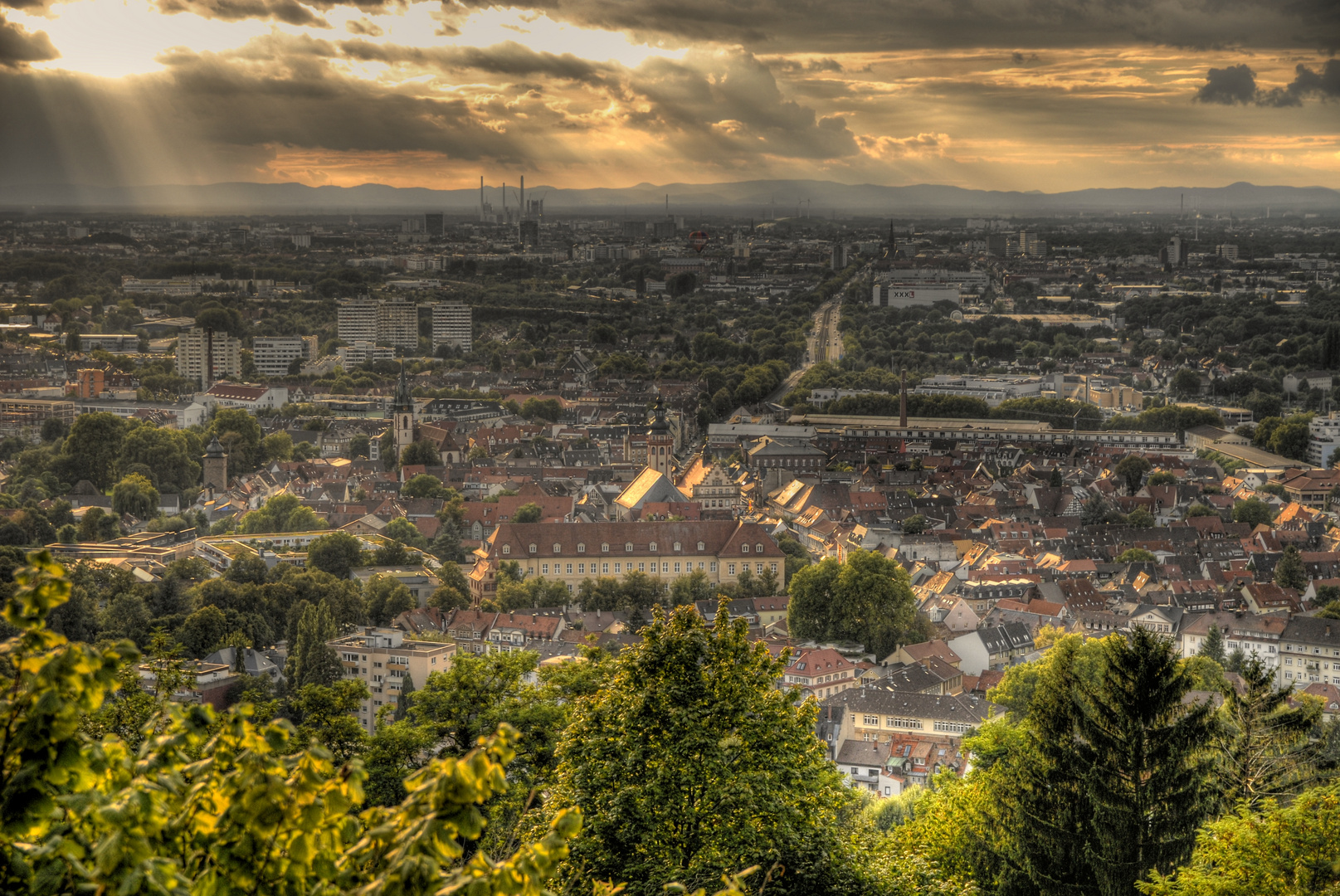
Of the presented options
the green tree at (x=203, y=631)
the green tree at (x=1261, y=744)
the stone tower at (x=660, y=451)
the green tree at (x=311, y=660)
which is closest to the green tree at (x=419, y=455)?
the stone tower at (x=660, y=451)

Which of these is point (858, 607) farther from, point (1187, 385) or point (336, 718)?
point (1187, 385)

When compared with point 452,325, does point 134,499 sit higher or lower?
lower

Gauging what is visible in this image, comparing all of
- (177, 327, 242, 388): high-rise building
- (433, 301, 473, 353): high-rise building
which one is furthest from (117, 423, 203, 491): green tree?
(433, 301, 473, 353): high-rise building

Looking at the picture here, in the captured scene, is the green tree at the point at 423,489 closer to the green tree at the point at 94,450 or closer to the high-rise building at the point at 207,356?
the green tree at the point at 94,450

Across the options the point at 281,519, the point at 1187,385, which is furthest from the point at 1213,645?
the point at 1187,385

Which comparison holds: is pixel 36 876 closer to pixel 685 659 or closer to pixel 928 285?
pixel 685 659
